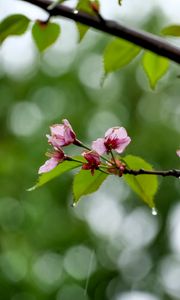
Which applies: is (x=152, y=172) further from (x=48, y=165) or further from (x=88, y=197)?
(x=88, y=197)

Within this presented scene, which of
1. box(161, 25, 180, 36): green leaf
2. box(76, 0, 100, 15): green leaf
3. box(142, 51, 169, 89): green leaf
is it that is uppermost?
box(76, 0, 100, 15): green leaf

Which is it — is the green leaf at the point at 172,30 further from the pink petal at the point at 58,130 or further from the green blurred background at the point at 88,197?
the green blurred background at the point at 88,197

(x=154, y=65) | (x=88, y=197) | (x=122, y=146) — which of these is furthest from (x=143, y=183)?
(x=88, y=197)

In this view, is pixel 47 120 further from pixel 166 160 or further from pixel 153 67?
pixel 153 67

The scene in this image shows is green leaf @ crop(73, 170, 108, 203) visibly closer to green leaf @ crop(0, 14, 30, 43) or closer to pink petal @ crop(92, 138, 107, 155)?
pink petal @ crop(92, 138, 107, 155)

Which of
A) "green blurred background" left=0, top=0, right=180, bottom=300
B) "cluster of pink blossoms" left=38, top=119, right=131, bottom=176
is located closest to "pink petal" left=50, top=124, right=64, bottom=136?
"cluster of pink blossoms" left=38, top=119, right=131, bottom=176

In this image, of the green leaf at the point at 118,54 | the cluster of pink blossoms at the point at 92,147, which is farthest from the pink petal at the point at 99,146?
the green leaf at the point at 118,54
